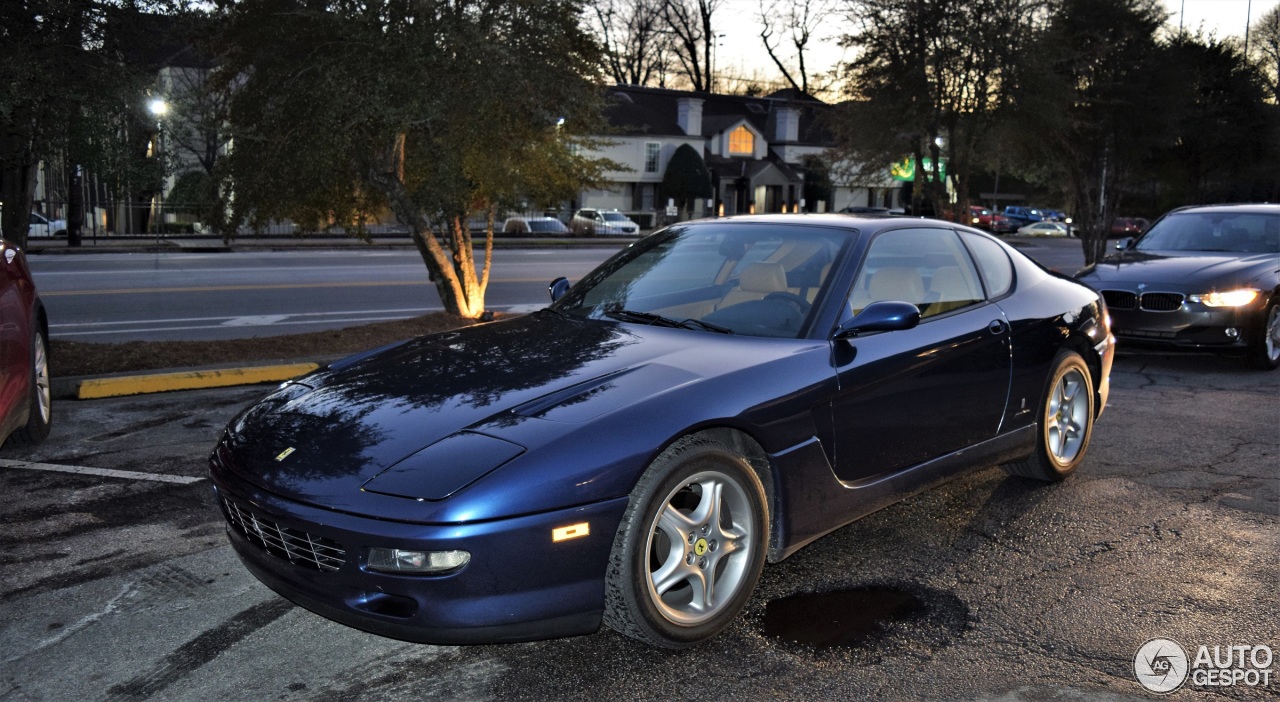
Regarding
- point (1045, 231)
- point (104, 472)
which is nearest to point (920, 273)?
point (104, 472)

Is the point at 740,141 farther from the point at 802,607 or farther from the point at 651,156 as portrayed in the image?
the point at 802,607

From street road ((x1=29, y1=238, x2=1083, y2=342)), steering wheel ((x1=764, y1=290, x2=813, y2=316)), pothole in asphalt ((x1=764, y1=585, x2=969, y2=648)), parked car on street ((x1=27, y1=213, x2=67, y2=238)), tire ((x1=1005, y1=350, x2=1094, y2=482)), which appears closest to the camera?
pothole in asphalt ((x1=764, y1=585, x2=969, y2=648))

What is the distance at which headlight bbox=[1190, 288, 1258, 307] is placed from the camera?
9.23 metres

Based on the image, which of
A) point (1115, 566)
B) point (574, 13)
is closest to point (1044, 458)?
point (1115, 566)

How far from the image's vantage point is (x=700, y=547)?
3635mm

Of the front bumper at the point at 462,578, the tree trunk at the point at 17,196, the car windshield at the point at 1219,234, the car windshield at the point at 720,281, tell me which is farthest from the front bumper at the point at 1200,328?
the tree trunk at the point at 17,196

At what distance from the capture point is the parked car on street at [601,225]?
4556 cm

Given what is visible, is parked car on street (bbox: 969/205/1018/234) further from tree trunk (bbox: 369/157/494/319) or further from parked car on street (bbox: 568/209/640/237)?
tree trunk (bbox: 369/157/494/319)

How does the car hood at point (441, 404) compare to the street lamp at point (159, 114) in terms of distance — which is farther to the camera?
the street lamp at point (159, 114)

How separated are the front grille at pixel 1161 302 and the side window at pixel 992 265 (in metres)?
4.51

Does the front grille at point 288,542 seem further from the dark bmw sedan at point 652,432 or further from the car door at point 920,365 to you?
the car door at point 920,365

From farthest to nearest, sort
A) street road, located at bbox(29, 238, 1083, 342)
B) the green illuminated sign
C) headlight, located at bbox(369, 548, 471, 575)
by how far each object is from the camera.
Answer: the green illuminated sign < street road, located at bbox(29, 238, 1083, 342) < headlight, located at bbox(369, 548, 471, 575)

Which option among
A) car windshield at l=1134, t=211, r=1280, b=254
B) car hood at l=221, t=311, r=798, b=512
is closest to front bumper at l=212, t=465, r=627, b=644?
car hood at l=221, t=311, r=798, b=512

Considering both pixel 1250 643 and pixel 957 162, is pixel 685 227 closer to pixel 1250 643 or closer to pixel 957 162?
pixel 1250 643
